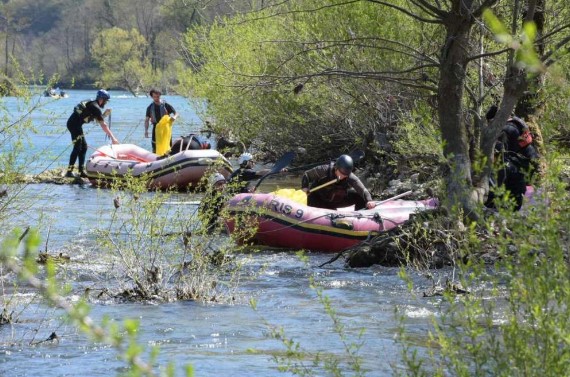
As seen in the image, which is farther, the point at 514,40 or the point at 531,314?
the point at 531,314

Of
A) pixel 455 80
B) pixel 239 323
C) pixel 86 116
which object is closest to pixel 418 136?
pixel 455 80

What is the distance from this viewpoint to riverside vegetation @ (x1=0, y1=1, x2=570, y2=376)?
13.0 feet

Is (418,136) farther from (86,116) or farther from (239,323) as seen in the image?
(239,323)

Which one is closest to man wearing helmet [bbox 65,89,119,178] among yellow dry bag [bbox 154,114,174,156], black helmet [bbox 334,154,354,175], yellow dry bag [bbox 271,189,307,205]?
yellow dry bag [bbox 154,114,174,156]

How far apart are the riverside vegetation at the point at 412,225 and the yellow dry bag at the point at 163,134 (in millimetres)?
1913

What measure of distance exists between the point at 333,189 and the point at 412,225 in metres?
2.57

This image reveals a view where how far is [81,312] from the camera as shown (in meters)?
2.50

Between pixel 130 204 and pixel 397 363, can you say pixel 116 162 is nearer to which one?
pixel 130 204

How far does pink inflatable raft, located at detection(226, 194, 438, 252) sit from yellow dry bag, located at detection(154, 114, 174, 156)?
747cm

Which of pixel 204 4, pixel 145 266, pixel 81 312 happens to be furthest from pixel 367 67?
pixel 81 312

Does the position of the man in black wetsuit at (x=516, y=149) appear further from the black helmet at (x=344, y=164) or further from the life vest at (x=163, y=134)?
the life vest at (x=163, y=134)

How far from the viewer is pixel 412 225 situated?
1010 centimetres

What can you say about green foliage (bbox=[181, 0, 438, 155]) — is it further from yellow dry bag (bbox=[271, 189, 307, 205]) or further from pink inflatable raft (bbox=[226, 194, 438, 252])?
pink inflatable raft (bbox=[226, 194, 438, 252])

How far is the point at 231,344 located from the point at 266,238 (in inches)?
185
